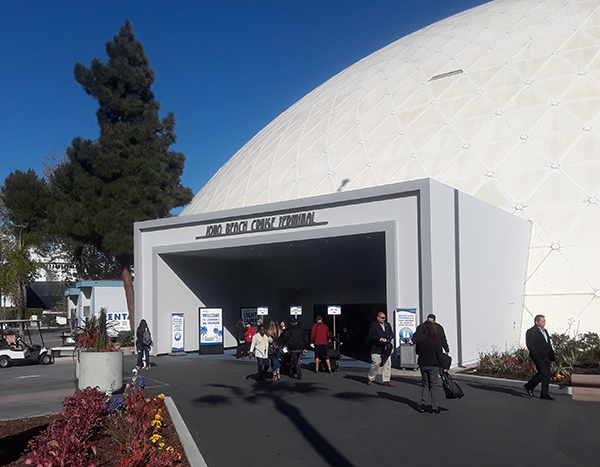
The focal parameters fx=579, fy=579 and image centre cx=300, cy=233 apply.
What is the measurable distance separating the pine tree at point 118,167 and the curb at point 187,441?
23090mm

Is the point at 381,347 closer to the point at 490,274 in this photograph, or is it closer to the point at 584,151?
the point at 490,274

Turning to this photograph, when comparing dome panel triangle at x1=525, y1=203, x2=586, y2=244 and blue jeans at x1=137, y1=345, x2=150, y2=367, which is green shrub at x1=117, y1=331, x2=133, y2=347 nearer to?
blue jeans at x1=137, y1=345, x2=150, y2=367

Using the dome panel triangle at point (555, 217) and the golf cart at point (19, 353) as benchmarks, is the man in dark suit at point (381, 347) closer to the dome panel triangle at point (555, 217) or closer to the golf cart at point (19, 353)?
the dome panel triangle at point (555, 217)

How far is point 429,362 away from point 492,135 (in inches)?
476

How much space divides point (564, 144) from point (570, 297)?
500 cm

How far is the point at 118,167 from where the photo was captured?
33.3 m

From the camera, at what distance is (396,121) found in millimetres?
21891

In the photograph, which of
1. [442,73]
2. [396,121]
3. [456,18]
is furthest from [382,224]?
[456,18]

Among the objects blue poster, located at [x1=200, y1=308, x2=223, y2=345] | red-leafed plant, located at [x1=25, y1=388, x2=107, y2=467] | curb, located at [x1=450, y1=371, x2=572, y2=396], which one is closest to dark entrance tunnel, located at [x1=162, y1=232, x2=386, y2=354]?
blue poster, located at [x1=200, y1=308, x2=223, y2=345]

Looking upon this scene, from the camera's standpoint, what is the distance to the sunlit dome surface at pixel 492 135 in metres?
17.8

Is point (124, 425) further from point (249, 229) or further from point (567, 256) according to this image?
point (567, 256)

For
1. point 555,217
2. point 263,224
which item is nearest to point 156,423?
point 263,224

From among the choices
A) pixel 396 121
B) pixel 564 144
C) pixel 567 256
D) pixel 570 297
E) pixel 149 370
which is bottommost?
pixel 149 370

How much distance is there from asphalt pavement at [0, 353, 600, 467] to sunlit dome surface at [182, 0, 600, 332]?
725 cm
